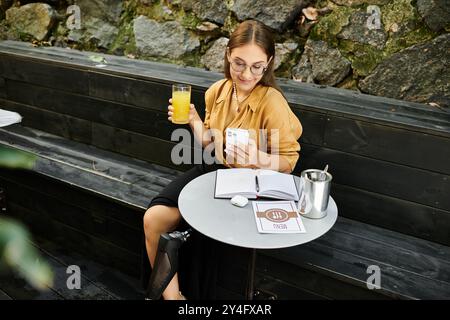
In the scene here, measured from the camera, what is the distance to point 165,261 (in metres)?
2.07

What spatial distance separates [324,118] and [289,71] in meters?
0.98

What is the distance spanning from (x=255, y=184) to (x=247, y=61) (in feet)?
2.02

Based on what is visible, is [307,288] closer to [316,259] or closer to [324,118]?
[316,259]

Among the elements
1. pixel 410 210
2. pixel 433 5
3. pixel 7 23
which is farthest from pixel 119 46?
pixel 410 210

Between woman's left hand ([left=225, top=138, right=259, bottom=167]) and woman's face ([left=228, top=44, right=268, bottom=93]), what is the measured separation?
32 cm

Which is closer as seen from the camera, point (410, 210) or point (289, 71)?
point (410, 210)

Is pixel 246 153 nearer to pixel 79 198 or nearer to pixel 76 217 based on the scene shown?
pixel 79 198

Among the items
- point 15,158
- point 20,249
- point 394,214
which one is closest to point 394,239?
point 394,214

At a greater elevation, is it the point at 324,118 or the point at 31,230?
the point at 324,118

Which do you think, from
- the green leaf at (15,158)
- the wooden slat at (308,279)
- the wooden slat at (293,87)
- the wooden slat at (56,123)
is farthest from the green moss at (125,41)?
the wooden slat at (308,279)

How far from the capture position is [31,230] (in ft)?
11.7

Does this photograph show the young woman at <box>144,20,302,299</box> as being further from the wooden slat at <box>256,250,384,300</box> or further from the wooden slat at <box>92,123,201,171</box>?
the wooden slat at <box>92,123,201,171</box>

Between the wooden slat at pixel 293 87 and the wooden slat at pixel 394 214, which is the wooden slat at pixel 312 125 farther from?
the wooden slat at pixel 394 214

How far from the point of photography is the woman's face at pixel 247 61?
83.4 inches
